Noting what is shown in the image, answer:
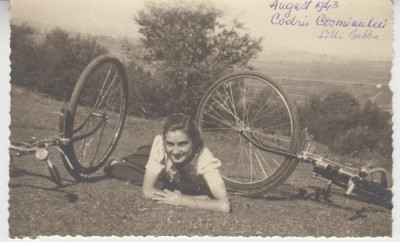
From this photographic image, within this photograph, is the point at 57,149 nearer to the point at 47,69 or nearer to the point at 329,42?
the point at 47,69

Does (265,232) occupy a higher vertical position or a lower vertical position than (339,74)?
lower

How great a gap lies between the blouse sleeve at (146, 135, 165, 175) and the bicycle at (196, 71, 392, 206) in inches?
10.9

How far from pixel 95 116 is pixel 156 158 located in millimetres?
483

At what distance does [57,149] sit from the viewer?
2752mm

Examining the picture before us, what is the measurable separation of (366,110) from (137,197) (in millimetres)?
1585

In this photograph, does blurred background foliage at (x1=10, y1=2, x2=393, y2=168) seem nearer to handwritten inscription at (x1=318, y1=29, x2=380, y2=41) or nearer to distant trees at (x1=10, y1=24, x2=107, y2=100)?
distant trees at (x1=10, y1=24, x2=107, y2=100)

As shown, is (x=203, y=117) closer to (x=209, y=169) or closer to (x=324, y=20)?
(x=209, y=169)

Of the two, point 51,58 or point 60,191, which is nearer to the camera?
point 60,191

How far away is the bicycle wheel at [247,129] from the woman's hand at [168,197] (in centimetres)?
33

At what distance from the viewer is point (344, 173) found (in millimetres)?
2883

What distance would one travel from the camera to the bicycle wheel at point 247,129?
2.87 m

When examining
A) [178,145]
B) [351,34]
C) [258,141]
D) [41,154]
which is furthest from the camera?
[351,34]

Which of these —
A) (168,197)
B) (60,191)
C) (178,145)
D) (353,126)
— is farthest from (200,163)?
(353,126)
